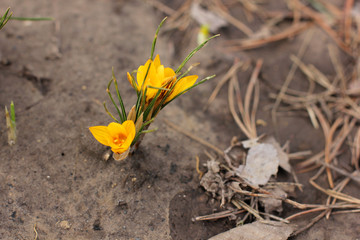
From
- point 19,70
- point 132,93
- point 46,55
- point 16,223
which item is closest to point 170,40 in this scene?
point 132,93

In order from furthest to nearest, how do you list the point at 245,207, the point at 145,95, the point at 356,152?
the point at 356,152 < the point at 245,207 < the point at 145,95

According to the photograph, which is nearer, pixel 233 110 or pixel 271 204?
pixel 271 204

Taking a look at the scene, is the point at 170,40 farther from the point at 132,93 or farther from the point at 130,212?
the point at 130,212

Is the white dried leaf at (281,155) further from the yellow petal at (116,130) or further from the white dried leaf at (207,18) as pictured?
the white dried leaf at (207,18)

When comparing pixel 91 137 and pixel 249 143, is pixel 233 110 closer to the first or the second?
pixel 249 143

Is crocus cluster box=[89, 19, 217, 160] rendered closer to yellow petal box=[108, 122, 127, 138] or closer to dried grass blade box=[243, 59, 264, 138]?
yellow petal box=[108, 122, 127, 138]

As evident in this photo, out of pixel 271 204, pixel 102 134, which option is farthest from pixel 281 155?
pixel 102 134

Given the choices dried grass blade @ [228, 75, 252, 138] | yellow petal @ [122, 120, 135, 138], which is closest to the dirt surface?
dried grass blade @ [228, 75, 252, 138]
